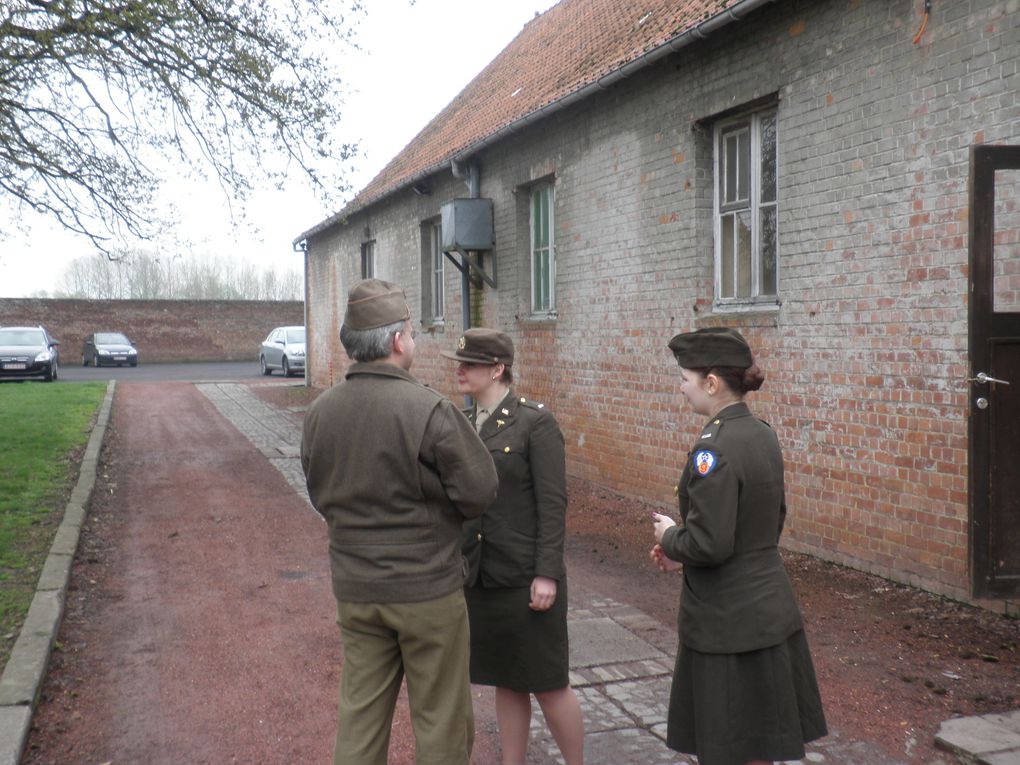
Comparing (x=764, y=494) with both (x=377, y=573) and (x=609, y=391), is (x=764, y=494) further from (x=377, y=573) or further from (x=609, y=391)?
(x=609, y=391)

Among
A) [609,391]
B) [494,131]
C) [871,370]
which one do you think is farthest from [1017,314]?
[494,131]

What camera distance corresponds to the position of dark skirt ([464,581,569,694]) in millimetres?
3588

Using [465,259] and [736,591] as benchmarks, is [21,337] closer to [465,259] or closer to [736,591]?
[465,259]

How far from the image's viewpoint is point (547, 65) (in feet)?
48.0

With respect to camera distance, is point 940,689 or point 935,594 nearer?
point 940,689

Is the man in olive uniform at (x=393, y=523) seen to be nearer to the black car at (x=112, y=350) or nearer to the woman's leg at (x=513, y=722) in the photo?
the woman's leg at (x=513, y=722)

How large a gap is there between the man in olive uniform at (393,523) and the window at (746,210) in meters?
5.42

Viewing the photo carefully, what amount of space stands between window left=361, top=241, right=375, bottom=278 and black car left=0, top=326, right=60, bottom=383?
13.5m

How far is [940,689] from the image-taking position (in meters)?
4.84

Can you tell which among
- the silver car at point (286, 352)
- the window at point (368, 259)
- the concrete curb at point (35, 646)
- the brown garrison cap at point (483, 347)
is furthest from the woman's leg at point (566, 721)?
the silver car at point (286, 352)

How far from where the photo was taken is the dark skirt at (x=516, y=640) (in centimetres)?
359

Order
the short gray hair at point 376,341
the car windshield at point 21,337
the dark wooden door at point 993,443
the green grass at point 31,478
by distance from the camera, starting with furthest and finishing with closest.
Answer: the car windshield at point 21,337 < the green grass at point 31,478 < the dark wooden door at point 993,443 < the short gray hair at point 376,341

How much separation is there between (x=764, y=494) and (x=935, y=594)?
12.8 ft

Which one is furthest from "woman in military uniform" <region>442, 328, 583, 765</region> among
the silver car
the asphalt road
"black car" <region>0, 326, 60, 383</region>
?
"black car" <region>0, 326, 60, 383</region>
